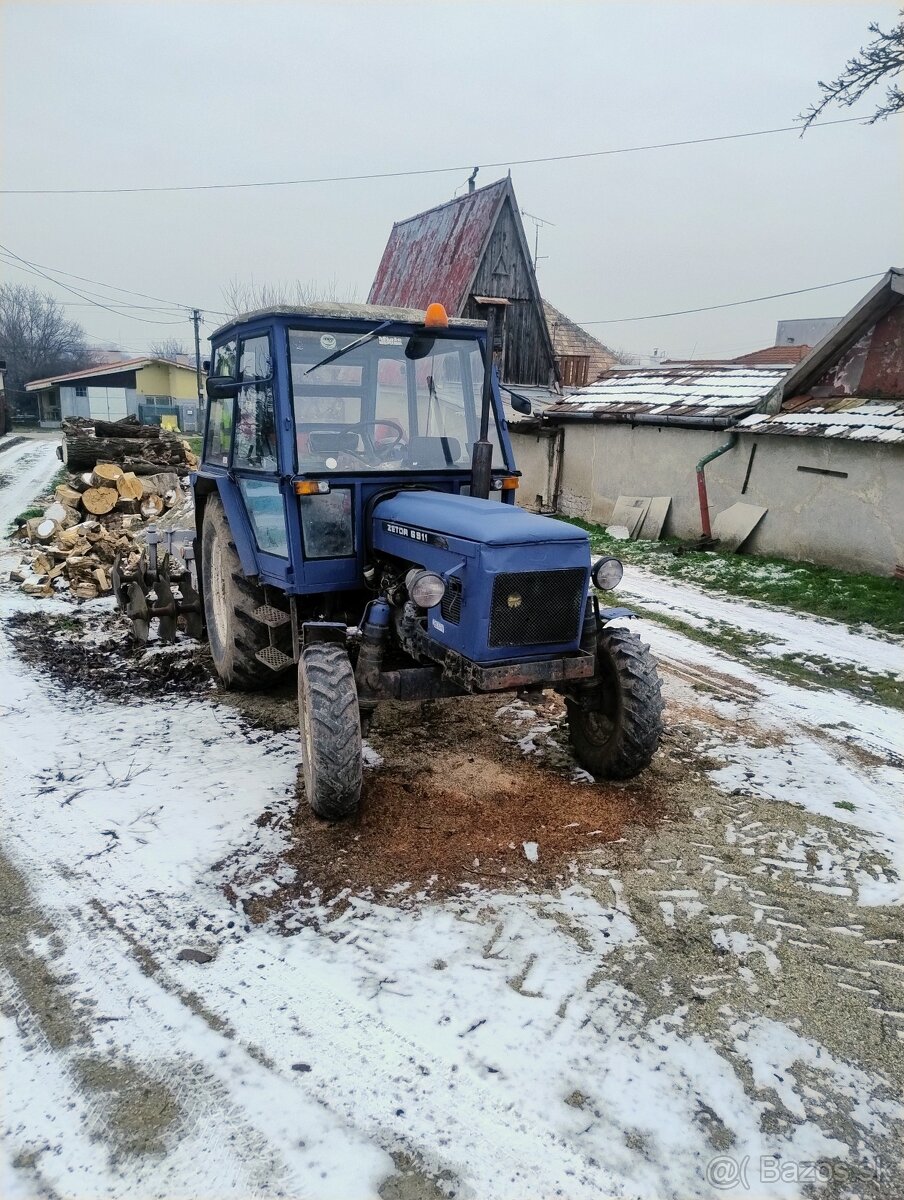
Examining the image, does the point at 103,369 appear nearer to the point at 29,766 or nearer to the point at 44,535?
the point at 44,535

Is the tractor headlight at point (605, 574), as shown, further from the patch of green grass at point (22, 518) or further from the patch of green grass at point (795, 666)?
the patch of green grass at point (22, 518)

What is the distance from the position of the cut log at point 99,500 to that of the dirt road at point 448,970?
Result: 241 inches

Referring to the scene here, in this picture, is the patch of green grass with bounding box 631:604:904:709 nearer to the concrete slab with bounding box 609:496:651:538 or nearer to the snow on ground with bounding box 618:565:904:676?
the snow on ground with bounding box 618:565:904:676

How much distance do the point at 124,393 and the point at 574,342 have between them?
87.4 feet

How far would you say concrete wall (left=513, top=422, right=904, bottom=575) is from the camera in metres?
9.62

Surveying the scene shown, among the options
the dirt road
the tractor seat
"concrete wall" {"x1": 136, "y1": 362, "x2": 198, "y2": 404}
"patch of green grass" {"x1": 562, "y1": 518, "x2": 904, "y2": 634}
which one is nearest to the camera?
the dirt road

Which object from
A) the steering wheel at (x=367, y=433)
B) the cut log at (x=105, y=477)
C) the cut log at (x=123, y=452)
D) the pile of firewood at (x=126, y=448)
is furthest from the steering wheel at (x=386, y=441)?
the cut log at (x=123, y=452)

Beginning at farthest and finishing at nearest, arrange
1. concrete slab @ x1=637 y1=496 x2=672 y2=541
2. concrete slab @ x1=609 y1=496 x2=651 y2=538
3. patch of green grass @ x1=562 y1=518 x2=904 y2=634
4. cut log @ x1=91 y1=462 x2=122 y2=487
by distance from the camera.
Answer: concrete slab @ x1=609 y1=496 x2=651 y2=538 < concrete slab @ x1=637 y1=496 x2=672 y2=541 < cut log @ x1=91 y1=462 x2=122 y2=487 < patch of green grass @ x1=562 y1=518 x2=904 y2=634

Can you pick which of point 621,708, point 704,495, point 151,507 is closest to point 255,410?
point 621,708

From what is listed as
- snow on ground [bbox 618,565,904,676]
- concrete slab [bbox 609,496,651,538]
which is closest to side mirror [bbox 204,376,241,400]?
snow on ground [bbox 618,565,904,676]

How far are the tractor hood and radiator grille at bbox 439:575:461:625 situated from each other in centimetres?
21

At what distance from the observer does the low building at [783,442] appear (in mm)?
9742

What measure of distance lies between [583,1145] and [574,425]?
44.3ft

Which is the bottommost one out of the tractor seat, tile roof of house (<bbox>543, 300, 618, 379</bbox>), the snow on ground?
the snow on ground
